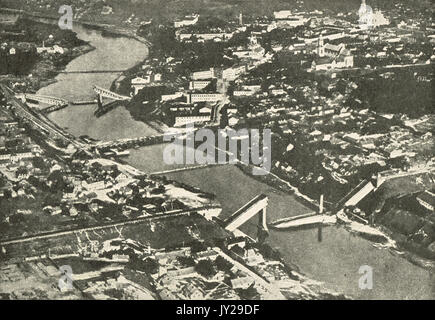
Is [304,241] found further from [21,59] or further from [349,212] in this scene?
[21,59]

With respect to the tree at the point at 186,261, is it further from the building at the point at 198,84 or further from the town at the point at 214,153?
the building at the point at 198,84

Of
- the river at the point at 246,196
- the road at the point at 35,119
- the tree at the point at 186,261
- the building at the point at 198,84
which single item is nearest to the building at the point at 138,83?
the river at the point at 246,196

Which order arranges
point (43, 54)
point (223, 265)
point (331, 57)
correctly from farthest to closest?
point (43, 54) → point (331, 57) → point (223, 265)

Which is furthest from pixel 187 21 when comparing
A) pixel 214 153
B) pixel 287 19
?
pixel 214 153

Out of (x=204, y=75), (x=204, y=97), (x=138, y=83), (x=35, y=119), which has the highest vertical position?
(x=204, y=75)

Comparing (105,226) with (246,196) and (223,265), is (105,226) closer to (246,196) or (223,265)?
(223,265)

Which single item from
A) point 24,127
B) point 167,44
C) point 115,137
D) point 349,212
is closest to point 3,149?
point 24,127

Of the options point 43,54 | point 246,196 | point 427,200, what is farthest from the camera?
point 43,54

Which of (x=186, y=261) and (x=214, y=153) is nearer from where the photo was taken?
(x=186, y=261)
